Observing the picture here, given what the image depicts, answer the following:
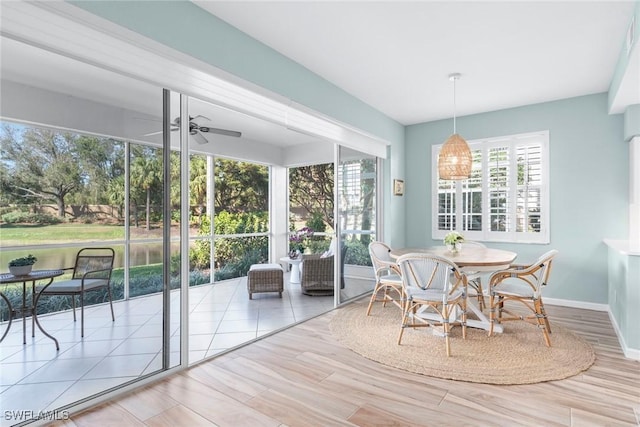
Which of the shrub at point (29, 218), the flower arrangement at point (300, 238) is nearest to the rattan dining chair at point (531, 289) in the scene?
the shrub at point (29, 218)

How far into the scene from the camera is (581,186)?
4.32 m

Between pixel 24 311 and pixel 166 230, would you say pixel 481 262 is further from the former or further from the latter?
pixel 24 311

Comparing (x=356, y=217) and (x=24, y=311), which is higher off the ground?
(x=356, y=217)

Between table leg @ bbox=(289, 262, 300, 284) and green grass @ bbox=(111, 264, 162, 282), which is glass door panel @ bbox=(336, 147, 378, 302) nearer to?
table leg @ bbox=(289, 262, 300, 284)

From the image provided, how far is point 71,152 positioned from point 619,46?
180 inches

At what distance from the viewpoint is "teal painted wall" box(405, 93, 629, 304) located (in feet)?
13.5

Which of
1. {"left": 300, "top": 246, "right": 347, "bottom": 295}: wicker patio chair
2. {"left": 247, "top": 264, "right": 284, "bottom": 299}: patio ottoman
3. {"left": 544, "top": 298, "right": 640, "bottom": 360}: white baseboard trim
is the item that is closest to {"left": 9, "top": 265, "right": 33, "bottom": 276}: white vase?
{"left": 247, "top": 264, "right": 284, "bottom": 299}: patio ottoman

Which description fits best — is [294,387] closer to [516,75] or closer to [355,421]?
[355,421]

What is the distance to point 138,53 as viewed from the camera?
6.97ft

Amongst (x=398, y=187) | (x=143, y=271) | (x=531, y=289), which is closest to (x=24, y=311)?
(x=143, y=271)

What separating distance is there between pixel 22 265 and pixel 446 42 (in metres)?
3.61

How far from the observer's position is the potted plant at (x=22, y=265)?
204 centimetres

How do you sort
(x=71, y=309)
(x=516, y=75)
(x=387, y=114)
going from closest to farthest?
1. (x=71, y=309)
2. (x=516, y=75)
3. (x=387, y=114)

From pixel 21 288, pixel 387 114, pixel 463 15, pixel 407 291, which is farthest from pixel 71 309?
pixel 387 114
